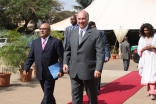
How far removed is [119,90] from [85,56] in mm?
3310

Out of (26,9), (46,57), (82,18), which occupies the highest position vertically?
(26,9)

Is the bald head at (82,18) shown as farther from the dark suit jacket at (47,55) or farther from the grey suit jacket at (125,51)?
the grey suit jacket at (125,51)

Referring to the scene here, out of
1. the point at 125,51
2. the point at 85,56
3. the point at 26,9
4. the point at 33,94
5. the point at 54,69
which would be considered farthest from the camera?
the point at 26,9

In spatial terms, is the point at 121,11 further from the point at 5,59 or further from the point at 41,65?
the point at 41,65

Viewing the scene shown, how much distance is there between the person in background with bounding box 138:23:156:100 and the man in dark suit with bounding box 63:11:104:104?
221cm

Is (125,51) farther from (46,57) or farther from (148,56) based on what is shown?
(46,57)

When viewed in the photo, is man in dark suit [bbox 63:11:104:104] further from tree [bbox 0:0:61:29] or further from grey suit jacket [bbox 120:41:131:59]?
tree [bbox 0:0:61:29]

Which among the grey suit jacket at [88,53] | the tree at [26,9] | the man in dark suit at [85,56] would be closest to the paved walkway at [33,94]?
the man in dark suit at [85,56]

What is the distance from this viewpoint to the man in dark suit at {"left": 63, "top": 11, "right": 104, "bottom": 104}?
417cm

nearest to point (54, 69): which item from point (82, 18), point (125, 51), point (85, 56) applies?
point (85, 56)

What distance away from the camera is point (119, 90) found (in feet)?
23.6

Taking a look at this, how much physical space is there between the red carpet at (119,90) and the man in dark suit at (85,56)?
1.67 metres

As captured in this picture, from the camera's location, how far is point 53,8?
38.6 metres

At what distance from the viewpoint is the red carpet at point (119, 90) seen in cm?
614
